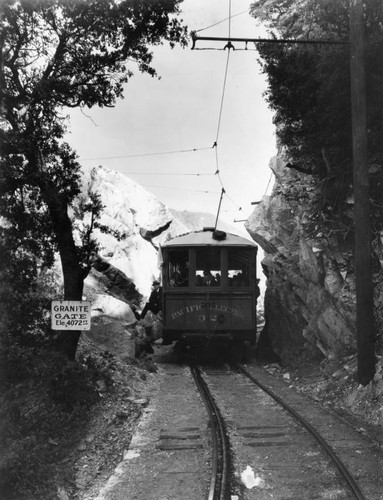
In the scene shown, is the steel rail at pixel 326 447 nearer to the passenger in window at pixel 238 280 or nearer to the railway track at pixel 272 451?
the railway track at pixel 272 451

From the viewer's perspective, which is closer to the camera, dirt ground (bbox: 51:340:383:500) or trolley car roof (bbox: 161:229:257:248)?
dirt ground (bbox: 51:340:383:500)

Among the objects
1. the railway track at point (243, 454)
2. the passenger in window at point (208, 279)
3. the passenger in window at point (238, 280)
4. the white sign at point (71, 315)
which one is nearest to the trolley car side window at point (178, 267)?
the passenger in window at point (208, 279)

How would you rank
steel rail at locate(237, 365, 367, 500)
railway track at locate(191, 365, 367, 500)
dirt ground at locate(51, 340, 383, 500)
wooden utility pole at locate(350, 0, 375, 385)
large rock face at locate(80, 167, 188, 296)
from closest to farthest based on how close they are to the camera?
steel rail at locate(237, 365, 367, 500)
railway track at locate(191, 365, 367, 500)
dirt ground at locate(51, 340, 383, 500)
wooden utility pole at locate(350, 0, 375, 385)
large rock face at locate(80, 167, 188, 296)

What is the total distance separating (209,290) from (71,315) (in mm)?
7056

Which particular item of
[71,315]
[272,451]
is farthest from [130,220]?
[272,451]

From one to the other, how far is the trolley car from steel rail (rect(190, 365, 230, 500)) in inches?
180

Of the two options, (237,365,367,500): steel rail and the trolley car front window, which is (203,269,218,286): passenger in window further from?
(237,365,367,500): steel rail

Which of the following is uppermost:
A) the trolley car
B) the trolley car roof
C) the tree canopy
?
the tree canopy

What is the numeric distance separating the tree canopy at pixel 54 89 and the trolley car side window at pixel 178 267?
517 cm

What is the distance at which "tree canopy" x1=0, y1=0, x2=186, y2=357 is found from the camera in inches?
345

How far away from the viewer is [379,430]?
286 inches

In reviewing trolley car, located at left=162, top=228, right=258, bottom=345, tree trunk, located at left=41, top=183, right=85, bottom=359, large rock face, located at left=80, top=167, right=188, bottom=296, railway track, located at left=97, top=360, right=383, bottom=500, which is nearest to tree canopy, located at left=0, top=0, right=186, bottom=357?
tree trunk, located at left=41, top=183, right=85, bottom=359

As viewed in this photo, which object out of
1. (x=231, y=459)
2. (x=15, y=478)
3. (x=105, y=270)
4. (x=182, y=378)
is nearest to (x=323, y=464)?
(x=231, y=459)

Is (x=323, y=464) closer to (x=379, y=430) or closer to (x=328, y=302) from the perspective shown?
(x=379, y=430)
